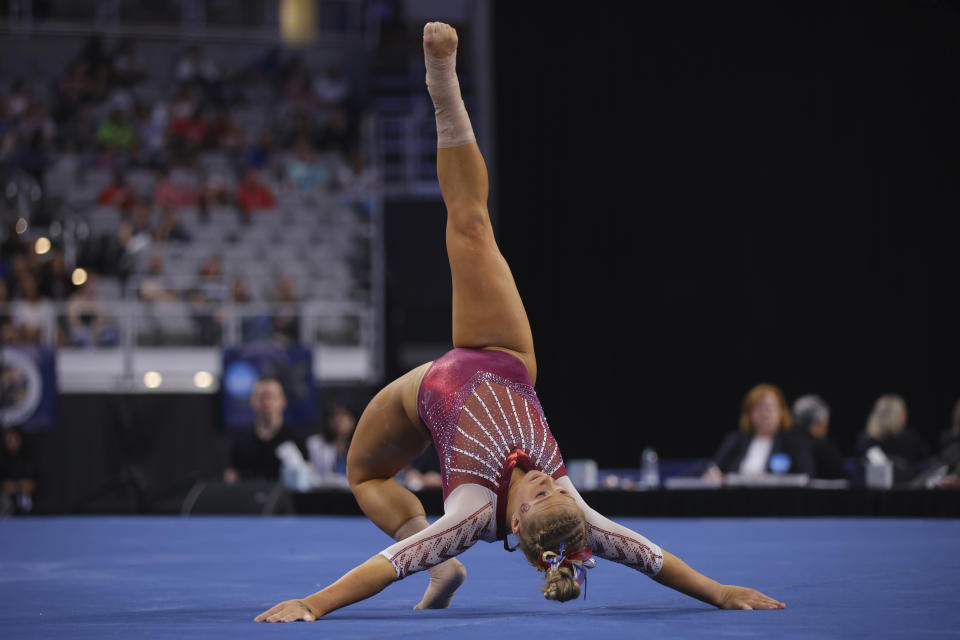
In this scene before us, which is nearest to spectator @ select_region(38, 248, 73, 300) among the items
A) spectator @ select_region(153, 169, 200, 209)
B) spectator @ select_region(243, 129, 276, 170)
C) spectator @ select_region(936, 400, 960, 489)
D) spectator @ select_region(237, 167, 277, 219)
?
spectator @ select_region(153, 169, 200, 209)

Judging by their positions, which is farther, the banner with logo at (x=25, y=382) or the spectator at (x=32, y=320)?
the spectator at (x=32, y=320)

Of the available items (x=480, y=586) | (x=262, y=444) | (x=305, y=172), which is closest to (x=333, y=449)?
(x=262, y=444)

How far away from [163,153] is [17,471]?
5.40 m

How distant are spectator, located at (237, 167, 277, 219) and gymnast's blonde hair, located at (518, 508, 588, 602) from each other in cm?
1118

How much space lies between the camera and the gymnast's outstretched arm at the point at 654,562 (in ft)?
10.3

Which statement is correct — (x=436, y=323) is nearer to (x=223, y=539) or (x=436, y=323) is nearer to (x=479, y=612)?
(x=223, y=539)

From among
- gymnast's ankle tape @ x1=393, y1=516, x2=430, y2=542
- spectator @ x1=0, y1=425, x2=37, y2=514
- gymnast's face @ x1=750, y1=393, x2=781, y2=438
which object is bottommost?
spectator @ x1=0, y1=425, x2=37, y2=514

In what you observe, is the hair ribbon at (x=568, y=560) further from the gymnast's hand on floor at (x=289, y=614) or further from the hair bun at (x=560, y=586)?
the gymnast's hand on floor at (x=289, y=614)

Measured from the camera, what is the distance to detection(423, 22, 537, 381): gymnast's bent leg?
11.8 feet

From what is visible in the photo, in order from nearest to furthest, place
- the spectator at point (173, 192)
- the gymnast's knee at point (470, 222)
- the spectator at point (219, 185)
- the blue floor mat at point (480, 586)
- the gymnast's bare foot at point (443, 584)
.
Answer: the blue floor mat at point (480, 586) → the gymnast's bare foot at point (443, 584) → the gymnast's knee at point (470, 222) → the spectator at point (173, 192) → the spectator at point (219, 185)

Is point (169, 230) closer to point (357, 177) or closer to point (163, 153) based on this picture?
point (163, 153)

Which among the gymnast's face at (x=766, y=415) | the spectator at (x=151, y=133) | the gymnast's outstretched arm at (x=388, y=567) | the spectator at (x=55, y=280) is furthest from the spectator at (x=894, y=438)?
the spectator at (x=151, y=133)

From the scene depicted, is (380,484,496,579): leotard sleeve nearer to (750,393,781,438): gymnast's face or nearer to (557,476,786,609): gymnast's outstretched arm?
(557,476,786,609): gymnast's outstretched arm

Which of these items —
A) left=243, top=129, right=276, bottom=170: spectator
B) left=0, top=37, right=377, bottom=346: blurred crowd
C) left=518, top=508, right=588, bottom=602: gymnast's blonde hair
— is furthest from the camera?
left=243, top=129, right=276, bottom=170: spectator
